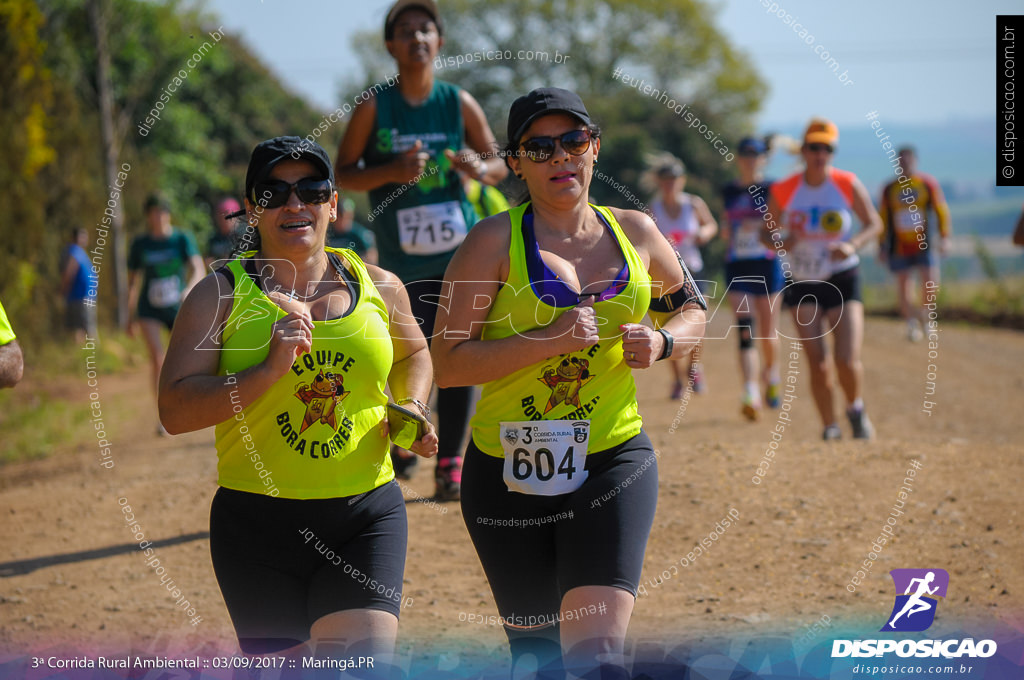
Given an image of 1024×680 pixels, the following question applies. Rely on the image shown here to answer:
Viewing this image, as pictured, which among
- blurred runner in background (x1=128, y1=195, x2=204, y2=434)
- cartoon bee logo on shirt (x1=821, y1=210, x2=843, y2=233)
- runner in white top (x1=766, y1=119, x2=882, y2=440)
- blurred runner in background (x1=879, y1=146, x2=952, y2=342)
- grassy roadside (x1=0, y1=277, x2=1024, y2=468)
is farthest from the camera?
blurred runner in background (x1=879, y1=146, x2=952, y2=342)

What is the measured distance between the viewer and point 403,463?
6.19 meters

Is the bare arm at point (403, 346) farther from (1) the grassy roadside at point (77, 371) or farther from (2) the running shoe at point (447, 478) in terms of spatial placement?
(1) the grassy roadside at point (77, 371)

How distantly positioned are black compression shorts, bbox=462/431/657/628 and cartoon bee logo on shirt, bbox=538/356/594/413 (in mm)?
204

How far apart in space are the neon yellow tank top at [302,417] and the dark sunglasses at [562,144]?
77cm

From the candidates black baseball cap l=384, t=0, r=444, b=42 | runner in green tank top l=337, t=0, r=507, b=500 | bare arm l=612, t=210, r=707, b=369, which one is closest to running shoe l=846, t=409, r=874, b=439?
runner in green tank top l=337, t=0, r=507, b=500

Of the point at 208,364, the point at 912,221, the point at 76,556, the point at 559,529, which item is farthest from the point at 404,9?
the point at 912,221

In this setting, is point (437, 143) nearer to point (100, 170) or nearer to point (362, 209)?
point (100, 170)

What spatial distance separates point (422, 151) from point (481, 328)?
2171 millimetres

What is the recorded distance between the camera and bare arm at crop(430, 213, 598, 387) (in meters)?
3.07

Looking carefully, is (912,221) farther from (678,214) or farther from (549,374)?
(549,374)

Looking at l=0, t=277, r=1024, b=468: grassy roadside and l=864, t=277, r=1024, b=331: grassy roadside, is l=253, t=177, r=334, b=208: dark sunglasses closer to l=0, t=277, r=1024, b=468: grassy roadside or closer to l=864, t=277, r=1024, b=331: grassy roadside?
l=0, t=277, r=1024, b=468: grassy roadside

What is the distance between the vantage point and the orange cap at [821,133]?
7.22 meters

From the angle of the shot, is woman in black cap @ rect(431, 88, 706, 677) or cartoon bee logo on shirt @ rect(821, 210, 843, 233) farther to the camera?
cartoon bee logo on shirt @ rect(821, 210, 843, 233)

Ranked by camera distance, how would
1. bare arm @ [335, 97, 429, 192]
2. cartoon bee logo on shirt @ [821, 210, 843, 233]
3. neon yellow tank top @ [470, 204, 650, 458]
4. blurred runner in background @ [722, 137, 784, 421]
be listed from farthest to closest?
blurred runner in background @ [722, 137, 784, 421] → cartoon bee logo on shirt @ [821, 210, 843, 233] → bare arm @ [335, 97, 429, 192] → neon yellow tank top @ [470, 204, 650, 458]
